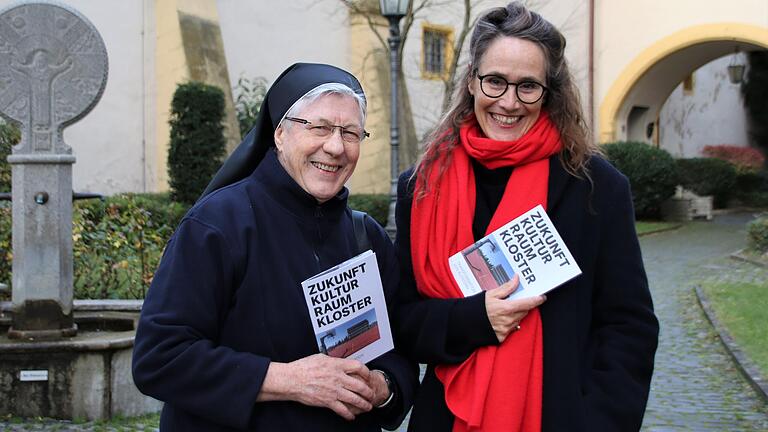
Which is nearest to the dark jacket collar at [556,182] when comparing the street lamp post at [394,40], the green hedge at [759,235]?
the street lamp post at [394,40]

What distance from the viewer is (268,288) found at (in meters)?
2.61

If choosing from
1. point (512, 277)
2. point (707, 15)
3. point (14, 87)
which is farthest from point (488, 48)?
point (707, 15)

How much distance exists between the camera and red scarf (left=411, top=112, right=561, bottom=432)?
2754 mm

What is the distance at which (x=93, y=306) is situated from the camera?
25.3 ft

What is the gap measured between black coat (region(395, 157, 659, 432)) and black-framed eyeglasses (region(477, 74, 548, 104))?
0.19 metres

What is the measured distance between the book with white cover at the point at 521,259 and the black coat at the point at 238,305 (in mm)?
338

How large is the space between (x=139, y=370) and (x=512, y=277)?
1052 mm

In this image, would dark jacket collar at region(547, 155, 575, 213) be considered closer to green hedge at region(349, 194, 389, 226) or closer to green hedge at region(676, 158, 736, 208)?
green hedge at region(349, 194, 389, 226)

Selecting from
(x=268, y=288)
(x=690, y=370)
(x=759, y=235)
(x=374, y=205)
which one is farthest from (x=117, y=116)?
(x=268, y=288)

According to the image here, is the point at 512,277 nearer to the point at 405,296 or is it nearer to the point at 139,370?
the point at 405,296

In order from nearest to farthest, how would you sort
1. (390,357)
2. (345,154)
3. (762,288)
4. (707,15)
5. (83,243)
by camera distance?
(345,154), (390,357), (83,243), (762,288), (707,15)

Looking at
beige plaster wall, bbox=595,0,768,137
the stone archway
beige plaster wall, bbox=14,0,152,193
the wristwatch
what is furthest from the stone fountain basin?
beige plaster wall, bbox=595,0,768,137

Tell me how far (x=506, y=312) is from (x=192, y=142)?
14.2m

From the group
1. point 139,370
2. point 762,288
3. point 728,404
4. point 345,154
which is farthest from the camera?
point 762,288
